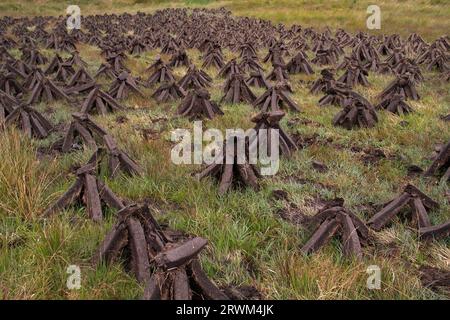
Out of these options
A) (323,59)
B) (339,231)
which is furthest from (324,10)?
(339,231)

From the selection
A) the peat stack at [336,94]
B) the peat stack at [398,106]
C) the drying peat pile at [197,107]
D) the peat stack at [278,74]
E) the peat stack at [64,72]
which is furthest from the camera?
the peat stack at [278,74]

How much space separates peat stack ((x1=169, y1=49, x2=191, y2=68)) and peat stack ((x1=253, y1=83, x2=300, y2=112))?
778 centimetres

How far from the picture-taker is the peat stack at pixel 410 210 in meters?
5.94

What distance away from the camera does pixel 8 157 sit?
587cm

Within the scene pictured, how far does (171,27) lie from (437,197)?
28717 mm

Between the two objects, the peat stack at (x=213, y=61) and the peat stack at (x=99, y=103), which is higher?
the peat stack at (x=213, y=61)

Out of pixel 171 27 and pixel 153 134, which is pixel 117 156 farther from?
pixel 171 27

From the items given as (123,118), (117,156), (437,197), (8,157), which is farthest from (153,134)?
(437,197)

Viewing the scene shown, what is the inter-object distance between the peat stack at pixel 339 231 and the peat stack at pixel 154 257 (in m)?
1.51

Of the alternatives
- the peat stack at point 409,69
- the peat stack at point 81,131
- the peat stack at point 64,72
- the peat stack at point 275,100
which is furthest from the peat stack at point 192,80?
the peat stack at point 409,69

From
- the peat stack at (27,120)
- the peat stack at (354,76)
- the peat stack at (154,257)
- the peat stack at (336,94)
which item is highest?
the peat stack at (354,76)

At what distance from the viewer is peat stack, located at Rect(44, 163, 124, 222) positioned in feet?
18.6

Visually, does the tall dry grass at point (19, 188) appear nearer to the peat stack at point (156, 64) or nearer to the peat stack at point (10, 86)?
the peat stack at point (10, 86)

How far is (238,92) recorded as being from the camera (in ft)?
41.9
